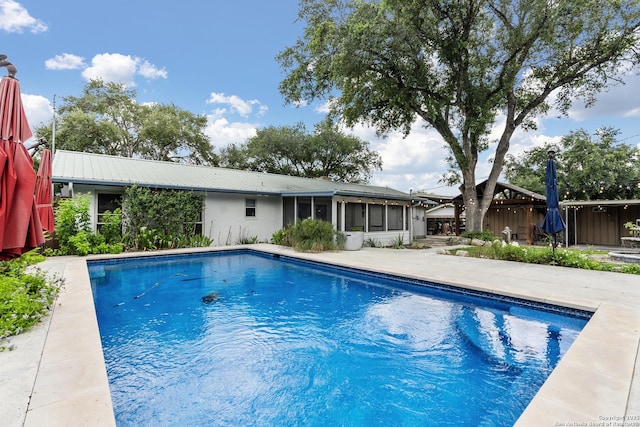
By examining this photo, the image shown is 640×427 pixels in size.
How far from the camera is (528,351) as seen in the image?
13.0 ft

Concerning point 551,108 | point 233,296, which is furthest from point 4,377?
point 551,108

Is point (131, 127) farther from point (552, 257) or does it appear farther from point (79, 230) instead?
point (552, 257)

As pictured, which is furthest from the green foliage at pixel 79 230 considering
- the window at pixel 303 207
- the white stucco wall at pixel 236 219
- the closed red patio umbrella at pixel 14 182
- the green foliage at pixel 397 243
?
the green foliage at pixel 397 243

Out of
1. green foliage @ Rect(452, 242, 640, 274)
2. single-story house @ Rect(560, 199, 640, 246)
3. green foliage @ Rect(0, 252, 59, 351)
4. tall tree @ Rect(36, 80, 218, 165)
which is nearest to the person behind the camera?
green foliage @ Rect(0, 252, 59, 351)

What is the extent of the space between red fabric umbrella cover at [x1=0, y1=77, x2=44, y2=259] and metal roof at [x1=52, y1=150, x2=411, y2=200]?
27.8 ft

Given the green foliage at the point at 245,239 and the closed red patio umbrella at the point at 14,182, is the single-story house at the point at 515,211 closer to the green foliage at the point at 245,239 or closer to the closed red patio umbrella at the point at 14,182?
the green foliage at the point at 245,239

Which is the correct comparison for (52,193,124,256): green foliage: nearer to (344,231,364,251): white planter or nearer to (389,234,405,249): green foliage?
(344,231,364,251): white planter

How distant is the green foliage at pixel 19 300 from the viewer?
138 inches

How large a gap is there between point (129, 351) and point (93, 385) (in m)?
1.60

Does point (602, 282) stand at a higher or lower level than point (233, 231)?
lower

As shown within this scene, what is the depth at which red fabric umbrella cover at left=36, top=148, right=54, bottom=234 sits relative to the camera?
16.7 feet

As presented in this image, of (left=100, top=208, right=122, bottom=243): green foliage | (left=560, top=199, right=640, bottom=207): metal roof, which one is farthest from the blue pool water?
(left=560, top=199, right=640, bottom=207): metal roof

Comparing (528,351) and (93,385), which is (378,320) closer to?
(528,351)

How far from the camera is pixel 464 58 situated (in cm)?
1322
